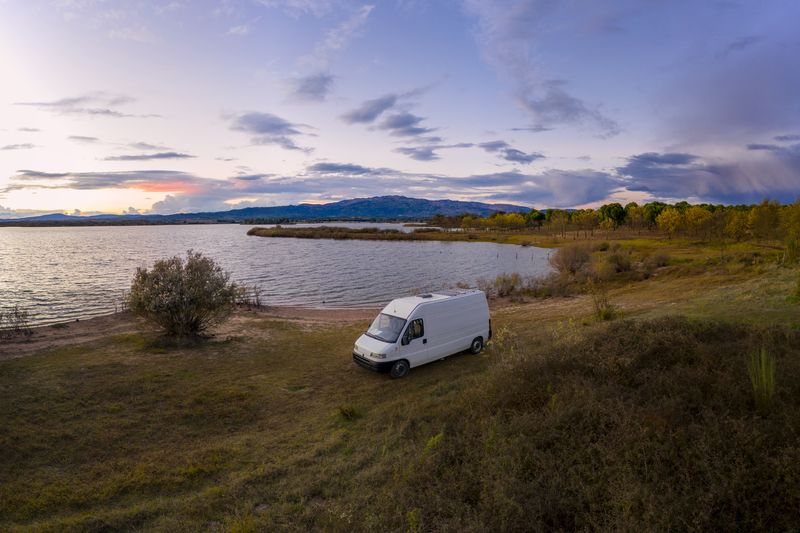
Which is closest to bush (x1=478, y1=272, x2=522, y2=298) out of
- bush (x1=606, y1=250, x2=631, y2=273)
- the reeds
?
bush (x1=606, y1=250, x2=631, y2=273)

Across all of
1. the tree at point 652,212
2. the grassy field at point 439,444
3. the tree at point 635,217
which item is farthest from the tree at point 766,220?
the grassy field at point 439,444

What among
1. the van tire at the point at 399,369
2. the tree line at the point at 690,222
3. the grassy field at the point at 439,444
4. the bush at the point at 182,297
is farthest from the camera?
the tree line at the point at 690,222

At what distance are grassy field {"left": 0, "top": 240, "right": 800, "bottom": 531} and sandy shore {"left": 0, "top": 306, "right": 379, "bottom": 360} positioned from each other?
13.3ft

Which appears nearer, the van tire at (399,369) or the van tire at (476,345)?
the van tire at (399,369)

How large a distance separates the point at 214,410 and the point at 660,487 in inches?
409

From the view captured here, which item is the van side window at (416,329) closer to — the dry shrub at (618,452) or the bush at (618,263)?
the dry shrub at (618,452)

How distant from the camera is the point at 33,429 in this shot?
31.0 ft

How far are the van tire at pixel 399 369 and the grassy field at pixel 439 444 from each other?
357 mm

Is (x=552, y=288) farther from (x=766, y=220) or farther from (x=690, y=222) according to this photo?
(x=690, y=222)

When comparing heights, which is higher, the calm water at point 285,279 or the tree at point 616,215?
the tree at point 616,215

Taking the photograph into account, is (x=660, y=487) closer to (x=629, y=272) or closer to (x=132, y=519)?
(x=132, y=519)

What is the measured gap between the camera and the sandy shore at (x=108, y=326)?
16734 millimetres

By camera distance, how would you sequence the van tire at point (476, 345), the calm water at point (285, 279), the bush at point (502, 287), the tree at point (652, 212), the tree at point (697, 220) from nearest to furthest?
the van tire at point (476, 345), the calm water at point (285, 279), the bush at point (502, 287), the tree at point (697, 220), the tree at point (652, 212)

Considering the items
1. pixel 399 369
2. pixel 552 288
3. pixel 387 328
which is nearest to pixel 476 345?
pixel 399 369
